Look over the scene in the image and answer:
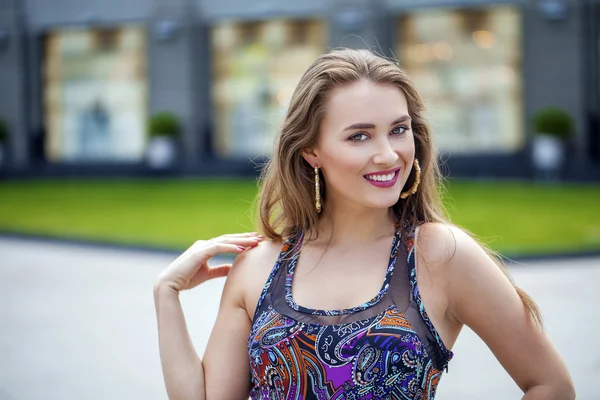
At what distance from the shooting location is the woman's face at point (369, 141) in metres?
2.12

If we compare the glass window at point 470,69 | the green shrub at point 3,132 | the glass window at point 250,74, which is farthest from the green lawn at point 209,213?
the glass window at point 250,74

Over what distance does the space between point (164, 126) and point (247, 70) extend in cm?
374

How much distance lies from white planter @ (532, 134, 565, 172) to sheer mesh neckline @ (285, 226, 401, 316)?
61.9 ft

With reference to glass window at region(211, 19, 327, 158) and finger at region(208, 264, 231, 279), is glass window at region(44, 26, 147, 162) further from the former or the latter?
finger at region(208, 264, 231, 279)

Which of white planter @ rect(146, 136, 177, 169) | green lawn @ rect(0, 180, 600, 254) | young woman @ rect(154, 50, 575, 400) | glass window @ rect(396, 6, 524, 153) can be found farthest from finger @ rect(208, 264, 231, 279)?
white planter @ rect(146, 136, 177, 169)

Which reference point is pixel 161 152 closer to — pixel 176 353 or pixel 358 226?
pixel 176 353

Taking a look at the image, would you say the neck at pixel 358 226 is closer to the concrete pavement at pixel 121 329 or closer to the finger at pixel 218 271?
the finger at pixel 218 271

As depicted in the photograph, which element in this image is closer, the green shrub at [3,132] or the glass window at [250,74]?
the green shrub at [3,132]

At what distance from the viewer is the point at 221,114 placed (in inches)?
1058

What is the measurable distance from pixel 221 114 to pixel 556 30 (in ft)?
33.8

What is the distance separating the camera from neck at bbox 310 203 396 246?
2.24m

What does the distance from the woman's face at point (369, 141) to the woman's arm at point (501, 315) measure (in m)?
0.22

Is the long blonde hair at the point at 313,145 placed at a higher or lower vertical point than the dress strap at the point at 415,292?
higher

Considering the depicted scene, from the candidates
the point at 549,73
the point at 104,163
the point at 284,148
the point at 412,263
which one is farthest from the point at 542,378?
the point at 104,163
